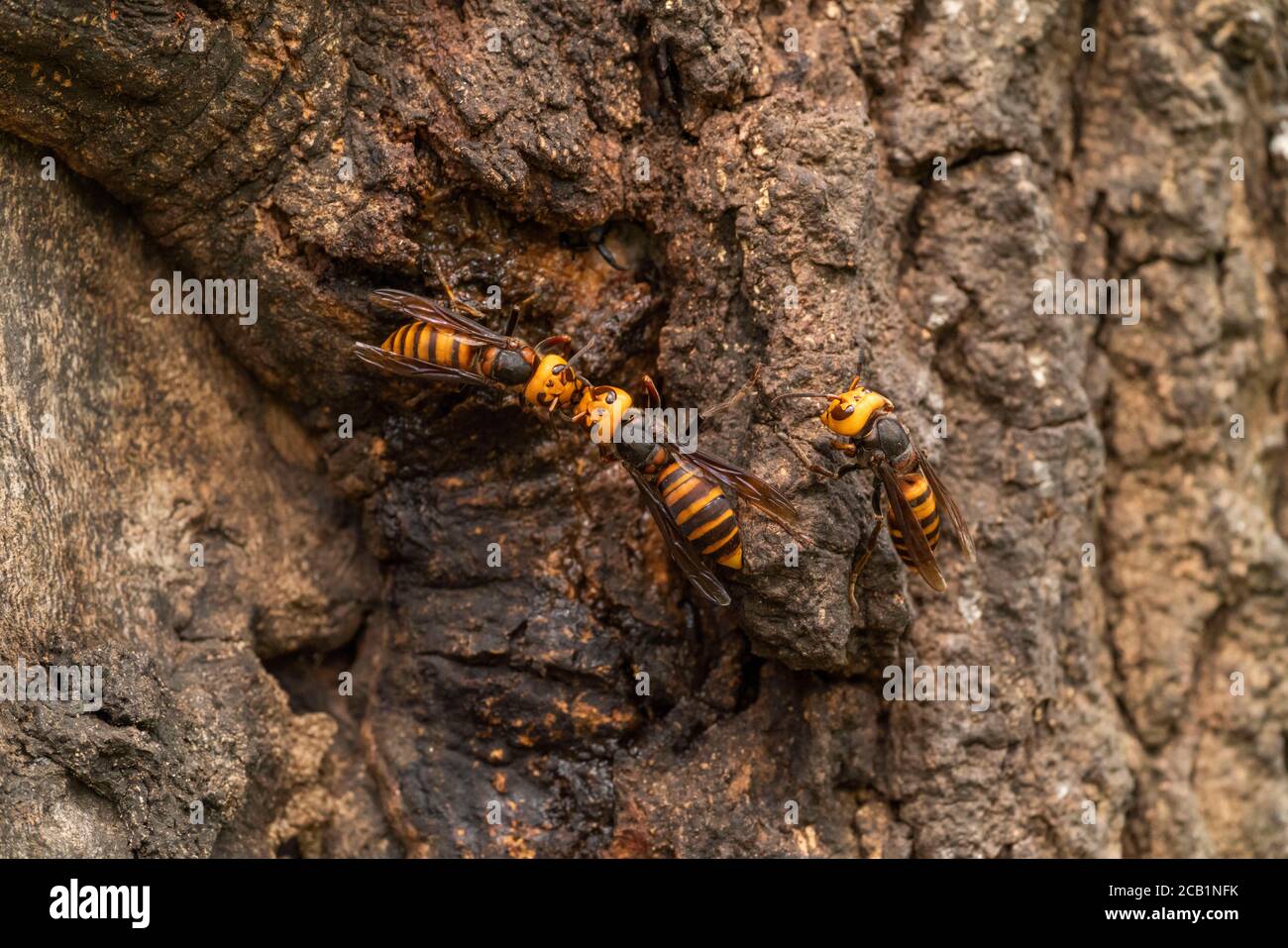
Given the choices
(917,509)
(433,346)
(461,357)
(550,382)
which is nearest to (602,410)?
(550,382)

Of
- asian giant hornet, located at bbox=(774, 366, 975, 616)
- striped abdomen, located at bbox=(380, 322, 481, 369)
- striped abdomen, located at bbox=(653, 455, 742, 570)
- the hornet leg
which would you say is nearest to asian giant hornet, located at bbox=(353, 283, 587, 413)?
striped abdomen, located at bbox=(380, 322, 481, 369)

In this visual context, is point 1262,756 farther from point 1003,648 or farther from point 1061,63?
point 1061,63

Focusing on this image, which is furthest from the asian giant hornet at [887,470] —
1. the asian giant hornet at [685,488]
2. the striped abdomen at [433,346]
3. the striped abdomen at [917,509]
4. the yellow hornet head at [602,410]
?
the striped abdomen at [433,346]

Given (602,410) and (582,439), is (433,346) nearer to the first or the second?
(602,410)

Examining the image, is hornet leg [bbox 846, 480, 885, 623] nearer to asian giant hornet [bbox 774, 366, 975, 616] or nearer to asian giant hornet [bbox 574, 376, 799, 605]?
asian giant hornet [bbox 774, 366, 975, 616]

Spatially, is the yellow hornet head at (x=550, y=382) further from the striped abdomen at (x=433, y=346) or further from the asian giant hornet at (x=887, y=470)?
the asian giant hornet at (x=887, y=470)

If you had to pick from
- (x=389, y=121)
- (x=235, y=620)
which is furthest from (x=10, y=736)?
(x=389, y=121)

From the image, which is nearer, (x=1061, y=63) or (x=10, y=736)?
(x=10, y=736)
